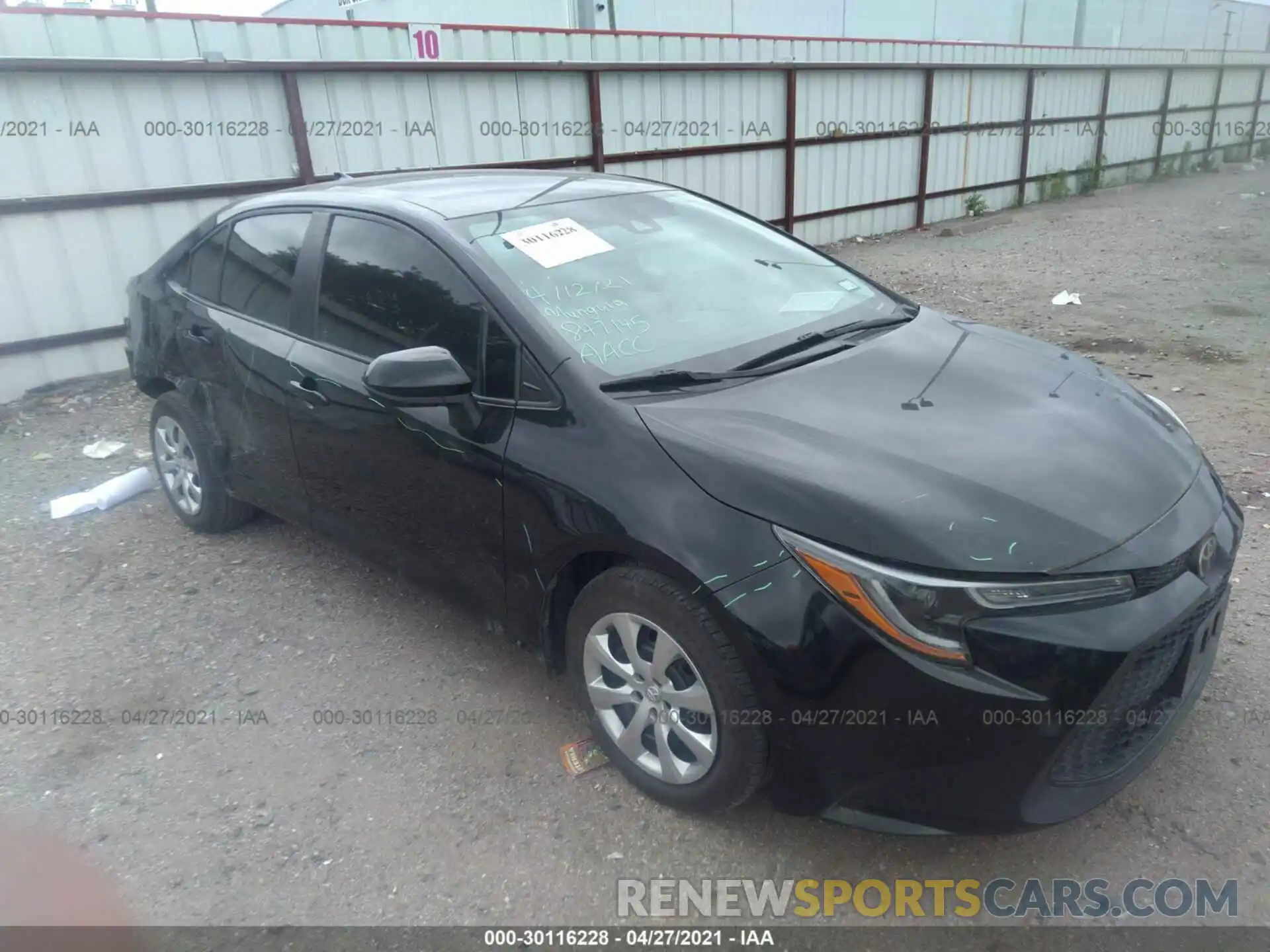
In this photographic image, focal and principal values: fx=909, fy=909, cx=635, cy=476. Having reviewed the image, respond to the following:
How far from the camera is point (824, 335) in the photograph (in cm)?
300

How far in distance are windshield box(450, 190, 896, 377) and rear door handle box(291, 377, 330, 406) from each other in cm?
80

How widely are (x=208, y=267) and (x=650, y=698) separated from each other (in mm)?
2901

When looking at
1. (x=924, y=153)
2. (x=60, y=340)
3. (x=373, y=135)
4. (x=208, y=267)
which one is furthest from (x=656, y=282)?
(x=924, y=153)

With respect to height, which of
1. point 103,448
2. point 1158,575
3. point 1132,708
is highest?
point 1158,575

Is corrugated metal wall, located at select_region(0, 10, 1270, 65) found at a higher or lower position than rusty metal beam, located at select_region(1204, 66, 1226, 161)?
higher

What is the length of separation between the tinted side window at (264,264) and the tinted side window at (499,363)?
3.80 feet

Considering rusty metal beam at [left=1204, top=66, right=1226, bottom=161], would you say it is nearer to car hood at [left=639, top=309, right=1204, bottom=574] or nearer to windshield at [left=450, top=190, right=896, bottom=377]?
windshield at [left=450, top=190, right=896, bottom=377]

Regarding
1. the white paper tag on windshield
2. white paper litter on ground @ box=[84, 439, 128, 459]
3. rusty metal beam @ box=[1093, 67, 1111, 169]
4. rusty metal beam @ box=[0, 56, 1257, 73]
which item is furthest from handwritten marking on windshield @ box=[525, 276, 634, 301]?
rusty metal beam @ box=[1093, 67, 1111, 169]

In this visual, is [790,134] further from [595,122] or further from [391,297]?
[391,297]

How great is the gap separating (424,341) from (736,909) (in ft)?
6.21

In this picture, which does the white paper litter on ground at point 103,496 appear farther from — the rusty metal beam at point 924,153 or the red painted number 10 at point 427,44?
the rusty metal beam at point 924,153

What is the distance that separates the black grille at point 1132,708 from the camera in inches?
80.0

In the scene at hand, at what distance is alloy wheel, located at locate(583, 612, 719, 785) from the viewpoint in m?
2.35

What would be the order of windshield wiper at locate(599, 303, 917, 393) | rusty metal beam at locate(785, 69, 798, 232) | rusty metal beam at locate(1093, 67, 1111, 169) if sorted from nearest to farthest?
windshield wiper at locate(599, 303, 917, 393)
rusty metal beam at locate(785, 69, 798, 232)
rusty metal beam at locate(1093, 67, 1111, 169)
